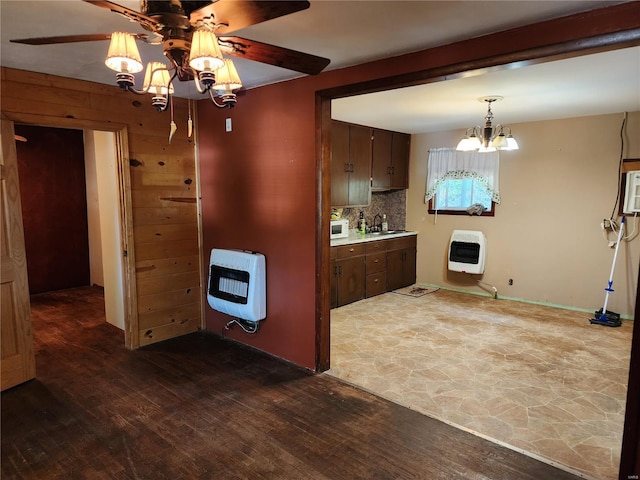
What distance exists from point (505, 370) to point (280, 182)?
2.45 m

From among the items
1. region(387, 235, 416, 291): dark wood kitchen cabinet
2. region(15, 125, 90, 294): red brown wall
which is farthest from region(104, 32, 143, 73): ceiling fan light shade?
region(15, 125, 90, 294): red brown wall

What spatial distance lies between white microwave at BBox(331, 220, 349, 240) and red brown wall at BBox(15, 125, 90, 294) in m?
3.86

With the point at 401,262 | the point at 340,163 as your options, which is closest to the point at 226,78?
the point at 340,163

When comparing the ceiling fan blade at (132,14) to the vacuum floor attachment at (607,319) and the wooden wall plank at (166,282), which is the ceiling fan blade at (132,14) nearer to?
the wooden wall plank at (166,282)

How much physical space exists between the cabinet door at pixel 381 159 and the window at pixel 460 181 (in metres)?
0.71

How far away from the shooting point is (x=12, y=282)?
2982 mm

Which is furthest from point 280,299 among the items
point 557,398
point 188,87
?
point 557,398

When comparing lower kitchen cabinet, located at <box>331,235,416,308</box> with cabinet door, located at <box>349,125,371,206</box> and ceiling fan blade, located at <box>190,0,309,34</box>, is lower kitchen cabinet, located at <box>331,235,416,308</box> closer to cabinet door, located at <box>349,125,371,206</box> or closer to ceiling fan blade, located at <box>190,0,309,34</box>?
cabinet door, located at <box>349,125,371,206</box>

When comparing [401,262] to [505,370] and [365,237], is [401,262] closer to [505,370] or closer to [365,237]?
[365,237]

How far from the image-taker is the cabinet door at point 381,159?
5.66 metres

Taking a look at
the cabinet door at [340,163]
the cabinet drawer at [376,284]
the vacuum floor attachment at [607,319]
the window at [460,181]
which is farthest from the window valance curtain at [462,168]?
the vacuum floor attachment at [607,319]

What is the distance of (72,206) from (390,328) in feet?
16.4

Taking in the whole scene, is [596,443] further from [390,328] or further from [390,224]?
[390,224]

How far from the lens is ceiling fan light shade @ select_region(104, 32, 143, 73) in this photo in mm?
1543
